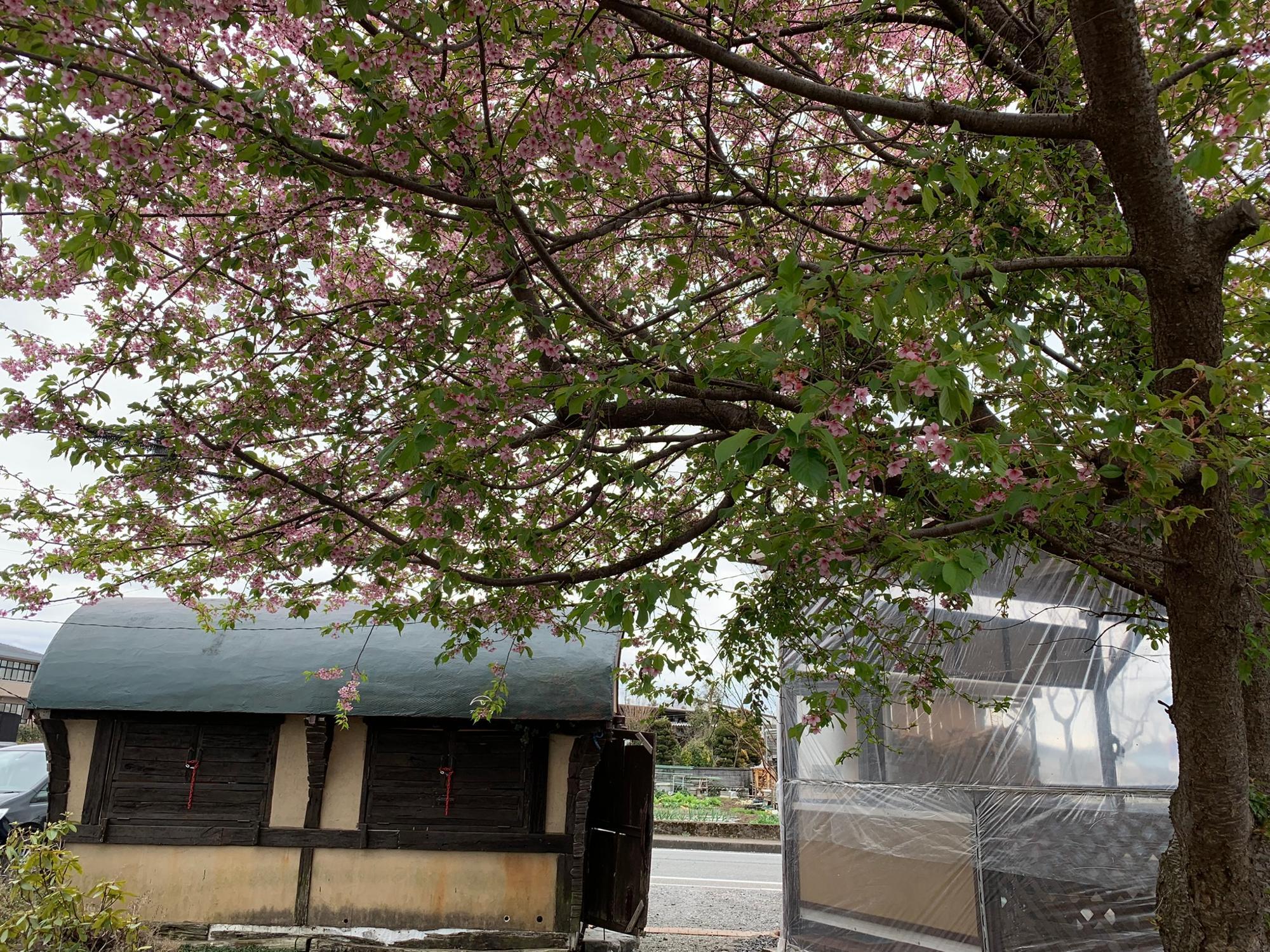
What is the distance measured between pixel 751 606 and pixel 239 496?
349 centimetres

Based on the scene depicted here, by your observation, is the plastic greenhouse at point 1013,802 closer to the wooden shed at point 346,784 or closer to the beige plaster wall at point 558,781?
the wooden shed at point 346,784

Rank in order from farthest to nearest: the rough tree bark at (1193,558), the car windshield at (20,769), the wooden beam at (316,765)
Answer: the car windshield at (20,769) < the wooden beam at (316,765) < the rough tree bark at (1193,558)

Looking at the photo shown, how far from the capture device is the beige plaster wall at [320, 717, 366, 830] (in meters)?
7.96

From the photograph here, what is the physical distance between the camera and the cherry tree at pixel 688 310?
2.83 meters

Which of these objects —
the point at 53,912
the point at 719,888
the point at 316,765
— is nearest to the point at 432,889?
the point at 316,765

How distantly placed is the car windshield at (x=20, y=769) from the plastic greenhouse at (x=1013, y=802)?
937 cm

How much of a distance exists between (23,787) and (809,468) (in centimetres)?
1185

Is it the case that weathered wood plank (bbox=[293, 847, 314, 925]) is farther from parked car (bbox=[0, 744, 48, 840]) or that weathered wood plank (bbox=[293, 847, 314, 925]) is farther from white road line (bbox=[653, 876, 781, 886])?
white road line (bbox=[653, 876, 781, 886])

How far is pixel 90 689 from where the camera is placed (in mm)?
7766

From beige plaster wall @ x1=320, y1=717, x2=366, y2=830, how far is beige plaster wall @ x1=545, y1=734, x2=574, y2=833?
1.90 m

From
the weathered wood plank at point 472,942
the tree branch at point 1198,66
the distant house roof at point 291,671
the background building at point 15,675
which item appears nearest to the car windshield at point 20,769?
the distant house roof at point 291,671

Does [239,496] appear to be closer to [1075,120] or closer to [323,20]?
[323,20]

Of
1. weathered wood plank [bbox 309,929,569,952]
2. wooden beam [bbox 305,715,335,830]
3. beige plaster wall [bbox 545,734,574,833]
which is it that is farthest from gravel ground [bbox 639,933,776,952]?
wooden beam [bbox 305,715,335,830]

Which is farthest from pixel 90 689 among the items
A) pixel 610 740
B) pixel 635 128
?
pixel 635 128
